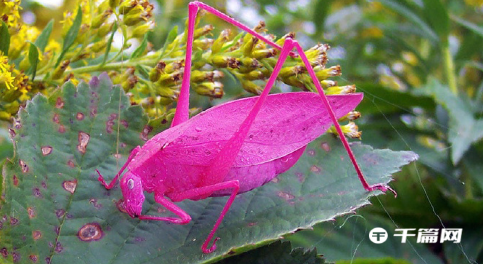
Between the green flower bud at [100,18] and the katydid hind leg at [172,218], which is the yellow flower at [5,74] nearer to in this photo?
the green flower bud at [100,18]

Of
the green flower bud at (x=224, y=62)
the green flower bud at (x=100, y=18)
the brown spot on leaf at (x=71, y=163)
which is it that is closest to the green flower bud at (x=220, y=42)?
the green flower bud at (x=224, y=62)

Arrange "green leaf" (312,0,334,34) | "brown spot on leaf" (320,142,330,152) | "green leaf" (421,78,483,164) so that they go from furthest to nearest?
"green leaf" (312,0,334,34) → "green leaf" (421,78,483,164) → "brown spot on leaf" (320,142,330,152)

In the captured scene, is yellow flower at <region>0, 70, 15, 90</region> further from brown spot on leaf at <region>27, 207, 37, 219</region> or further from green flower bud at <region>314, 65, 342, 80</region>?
Result: green flower bud at <region>314, 65, 342, 80</region>

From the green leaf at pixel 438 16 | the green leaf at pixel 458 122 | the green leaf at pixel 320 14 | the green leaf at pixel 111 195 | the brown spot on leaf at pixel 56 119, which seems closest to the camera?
the green leaf at pixel 111 195

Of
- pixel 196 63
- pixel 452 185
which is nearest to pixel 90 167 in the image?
pixel 196 63

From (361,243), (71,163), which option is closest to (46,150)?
(71,163)

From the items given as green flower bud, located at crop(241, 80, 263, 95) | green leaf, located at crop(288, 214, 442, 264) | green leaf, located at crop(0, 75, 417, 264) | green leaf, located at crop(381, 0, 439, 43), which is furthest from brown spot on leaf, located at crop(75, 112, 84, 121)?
green leaf, located at crop(381, 0, 439, 43)

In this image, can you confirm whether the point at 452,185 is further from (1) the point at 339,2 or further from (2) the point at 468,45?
(1) the point at 339,2
